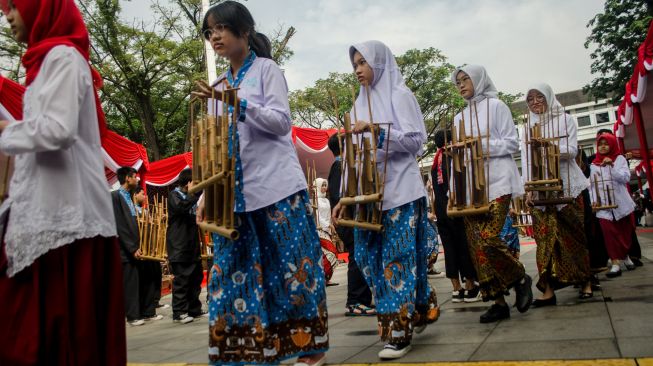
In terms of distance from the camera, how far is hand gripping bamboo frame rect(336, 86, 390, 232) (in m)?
3.03

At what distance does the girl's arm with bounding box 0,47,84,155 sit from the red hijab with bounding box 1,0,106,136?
48 mm

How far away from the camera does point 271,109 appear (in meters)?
2.57

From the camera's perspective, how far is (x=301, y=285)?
2.59 meters

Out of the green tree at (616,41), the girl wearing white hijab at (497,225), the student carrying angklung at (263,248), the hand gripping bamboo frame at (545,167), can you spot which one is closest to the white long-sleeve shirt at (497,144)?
the girl wearing white hijab at (497,225)

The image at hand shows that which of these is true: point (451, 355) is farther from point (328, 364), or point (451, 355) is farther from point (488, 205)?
point (488, 205)

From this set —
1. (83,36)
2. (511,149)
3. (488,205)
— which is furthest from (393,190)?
(83,36)

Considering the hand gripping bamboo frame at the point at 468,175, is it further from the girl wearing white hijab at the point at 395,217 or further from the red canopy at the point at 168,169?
the red canopy at the point at 168,169

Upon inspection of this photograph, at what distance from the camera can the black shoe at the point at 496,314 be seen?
368cm

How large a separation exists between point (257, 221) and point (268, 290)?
1.07 ft

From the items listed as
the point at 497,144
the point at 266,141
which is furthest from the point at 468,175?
the point at 266,141

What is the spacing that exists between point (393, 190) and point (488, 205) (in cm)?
82

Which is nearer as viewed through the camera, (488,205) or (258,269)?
(258,269)

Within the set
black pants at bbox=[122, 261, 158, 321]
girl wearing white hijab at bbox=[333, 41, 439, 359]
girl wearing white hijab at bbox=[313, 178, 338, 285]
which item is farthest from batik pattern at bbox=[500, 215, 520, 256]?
black pants at bbox=[122, 261, 158, 321]

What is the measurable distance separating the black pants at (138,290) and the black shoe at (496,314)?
3.86 meters
